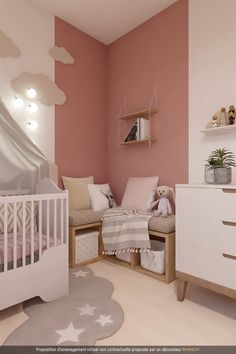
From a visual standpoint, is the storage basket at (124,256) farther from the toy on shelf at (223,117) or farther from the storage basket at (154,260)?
the toy on shelf at (223,117)

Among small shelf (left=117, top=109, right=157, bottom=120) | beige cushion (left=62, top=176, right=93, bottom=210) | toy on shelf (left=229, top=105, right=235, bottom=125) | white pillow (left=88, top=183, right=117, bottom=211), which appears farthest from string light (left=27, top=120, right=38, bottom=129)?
toy on shelf (left=229, top=105, right=235, bottom=125)

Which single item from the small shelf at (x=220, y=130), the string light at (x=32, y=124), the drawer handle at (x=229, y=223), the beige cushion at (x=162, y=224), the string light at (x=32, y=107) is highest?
the string light at (x=32, y=107)

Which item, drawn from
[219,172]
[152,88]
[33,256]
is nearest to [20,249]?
[33,256]

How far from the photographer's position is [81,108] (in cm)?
318

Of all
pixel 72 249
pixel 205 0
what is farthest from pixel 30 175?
pixel 205 0

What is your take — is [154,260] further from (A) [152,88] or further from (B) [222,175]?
(A) [152,88]

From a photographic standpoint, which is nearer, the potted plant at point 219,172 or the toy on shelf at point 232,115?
the potted plant at point 219,172

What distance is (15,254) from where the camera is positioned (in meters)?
1.69

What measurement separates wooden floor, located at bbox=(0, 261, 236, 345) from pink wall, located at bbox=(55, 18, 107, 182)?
1.60 meters

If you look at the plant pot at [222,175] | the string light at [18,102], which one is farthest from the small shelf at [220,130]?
the string light at [18,102]

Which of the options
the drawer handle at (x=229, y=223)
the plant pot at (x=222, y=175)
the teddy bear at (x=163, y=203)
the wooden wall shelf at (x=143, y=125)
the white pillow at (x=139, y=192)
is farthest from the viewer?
the wooden wall shelf at (x=143, y=125)

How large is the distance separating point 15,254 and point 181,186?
1.34 metres

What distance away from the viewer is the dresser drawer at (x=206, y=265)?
1.61 metres

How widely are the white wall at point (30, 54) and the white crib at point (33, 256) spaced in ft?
3.21
